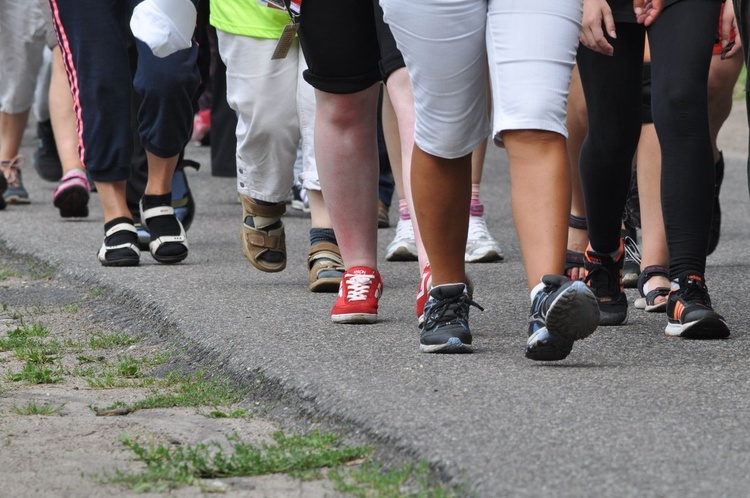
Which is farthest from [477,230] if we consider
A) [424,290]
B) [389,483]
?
[389,483]

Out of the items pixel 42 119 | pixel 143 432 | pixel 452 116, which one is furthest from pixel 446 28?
pixel 42 119

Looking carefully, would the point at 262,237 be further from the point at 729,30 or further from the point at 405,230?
the point at 729,30

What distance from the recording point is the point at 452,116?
340 cm

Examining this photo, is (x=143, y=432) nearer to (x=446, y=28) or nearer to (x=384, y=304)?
(x=446, y=28)

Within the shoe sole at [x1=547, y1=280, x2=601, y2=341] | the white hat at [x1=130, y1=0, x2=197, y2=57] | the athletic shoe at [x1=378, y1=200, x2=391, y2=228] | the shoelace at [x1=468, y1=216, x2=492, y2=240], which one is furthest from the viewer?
the athletic shoe at [x1=378, y1=200, x2=391, y2=228]

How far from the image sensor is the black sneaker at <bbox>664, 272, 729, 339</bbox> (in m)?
3.75

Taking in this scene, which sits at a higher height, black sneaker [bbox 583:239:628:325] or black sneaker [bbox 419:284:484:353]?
black sneaker [bbox 419:284:484:353]

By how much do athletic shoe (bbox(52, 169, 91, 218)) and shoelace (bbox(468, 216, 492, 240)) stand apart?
93.1 inches

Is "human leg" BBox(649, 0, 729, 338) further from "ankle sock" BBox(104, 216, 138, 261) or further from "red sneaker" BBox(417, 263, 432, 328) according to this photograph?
"ankle sock" BBox(104, 216, 138, 261)

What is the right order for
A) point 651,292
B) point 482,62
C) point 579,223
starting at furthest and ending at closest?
1. point 579,223
2. point 651,292
3. point 482,62

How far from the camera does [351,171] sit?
4.23 metres

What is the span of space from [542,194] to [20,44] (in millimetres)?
5138

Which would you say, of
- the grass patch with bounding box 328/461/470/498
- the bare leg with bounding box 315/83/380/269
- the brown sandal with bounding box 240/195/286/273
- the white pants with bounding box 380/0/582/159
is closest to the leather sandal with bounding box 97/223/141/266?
the brown sandal with bounding box 240/195/286/273

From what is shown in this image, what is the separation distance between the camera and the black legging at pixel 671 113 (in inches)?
145
